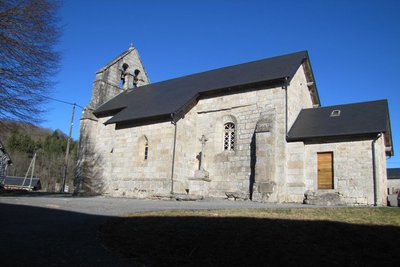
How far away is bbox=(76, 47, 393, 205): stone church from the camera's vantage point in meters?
16.8

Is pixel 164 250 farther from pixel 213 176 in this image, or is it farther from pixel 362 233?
pixel 213 176

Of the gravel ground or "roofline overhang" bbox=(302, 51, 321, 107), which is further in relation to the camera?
"roofline overhang" bbox=(302, 51, 321, 107)

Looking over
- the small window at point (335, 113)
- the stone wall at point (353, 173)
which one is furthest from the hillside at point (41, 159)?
the stone wall at point (353, 173)

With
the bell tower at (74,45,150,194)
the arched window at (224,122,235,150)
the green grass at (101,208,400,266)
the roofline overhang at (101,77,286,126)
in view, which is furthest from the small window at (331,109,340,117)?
the bell tower at (74,45,150,194)

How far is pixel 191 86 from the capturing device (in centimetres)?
2336

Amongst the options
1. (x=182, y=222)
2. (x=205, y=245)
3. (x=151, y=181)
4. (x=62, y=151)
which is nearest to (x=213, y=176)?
(x=151, y=181)

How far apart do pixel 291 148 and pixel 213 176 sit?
184 inches

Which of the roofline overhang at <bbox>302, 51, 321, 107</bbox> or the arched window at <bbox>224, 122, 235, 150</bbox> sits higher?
the roofline overhang at <bbox>302, 51, 321, 107</bbox>

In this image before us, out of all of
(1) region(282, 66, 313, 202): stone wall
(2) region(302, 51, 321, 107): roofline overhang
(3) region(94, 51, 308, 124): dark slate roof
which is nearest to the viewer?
(1) region(282, 66, 313, 202): stone wall

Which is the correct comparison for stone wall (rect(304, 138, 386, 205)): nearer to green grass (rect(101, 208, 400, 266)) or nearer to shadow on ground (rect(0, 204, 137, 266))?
green grass (rect(101, 208, 400, 266))

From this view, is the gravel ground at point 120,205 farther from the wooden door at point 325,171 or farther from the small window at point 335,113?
the small window at point 335,113

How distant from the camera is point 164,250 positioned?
5781 mm

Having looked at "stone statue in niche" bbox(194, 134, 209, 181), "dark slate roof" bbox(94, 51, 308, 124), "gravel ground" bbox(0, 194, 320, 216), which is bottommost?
"gravel ground" bbox(0, 194, 320, 216)

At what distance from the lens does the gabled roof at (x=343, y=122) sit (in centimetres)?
1673
